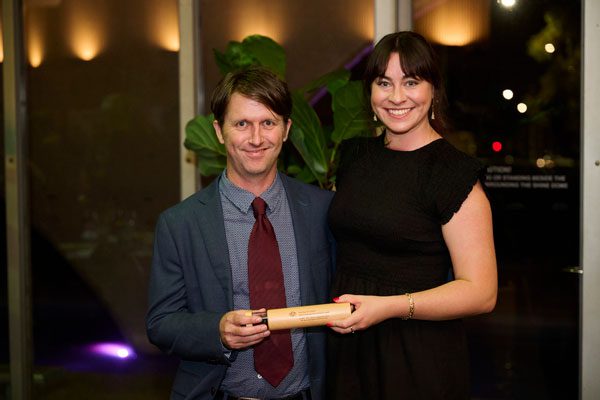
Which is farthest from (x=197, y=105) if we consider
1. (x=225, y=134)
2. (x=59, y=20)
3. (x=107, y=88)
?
(x=225, y=134)

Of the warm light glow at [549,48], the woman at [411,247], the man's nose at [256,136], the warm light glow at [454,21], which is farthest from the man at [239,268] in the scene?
the warm light glow at [549,48]

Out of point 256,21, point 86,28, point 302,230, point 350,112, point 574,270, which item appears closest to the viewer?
point 302,230

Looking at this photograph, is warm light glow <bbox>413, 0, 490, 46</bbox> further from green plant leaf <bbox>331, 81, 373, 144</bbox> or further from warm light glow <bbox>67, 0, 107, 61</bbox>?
warm light glow <bbox>67, 0, 107, 61</bbox>

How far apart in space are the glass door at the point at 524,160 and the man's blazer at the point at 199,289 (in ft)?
6.23

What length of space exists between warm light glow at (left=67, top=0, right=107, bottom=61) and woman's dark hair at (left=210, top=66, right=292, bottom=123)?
2546 millimetres

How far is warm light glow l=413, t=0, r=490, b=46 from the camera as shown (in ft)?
12.2

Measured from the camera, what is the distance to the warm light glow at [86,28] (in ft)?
13.7

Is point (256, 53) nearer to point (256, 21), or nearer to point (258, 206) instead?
point (256, 21)

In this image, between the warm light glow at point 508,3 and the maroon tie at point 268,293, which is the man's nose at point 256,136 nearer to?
the maroon tie at point 268,293

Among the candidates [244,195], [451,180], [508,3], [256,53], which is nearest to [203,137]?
[256,53]

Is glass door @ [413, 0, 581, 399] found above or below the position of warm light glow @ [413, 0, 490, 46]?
below

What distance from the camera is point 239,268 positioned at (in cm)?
191

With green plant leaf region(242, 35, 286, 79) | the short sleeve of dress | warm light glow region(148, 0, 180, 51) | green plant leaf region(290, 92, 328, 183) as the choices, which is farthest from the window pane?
the short sleeve of dress

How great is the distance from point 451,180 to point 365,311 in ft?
1.39
